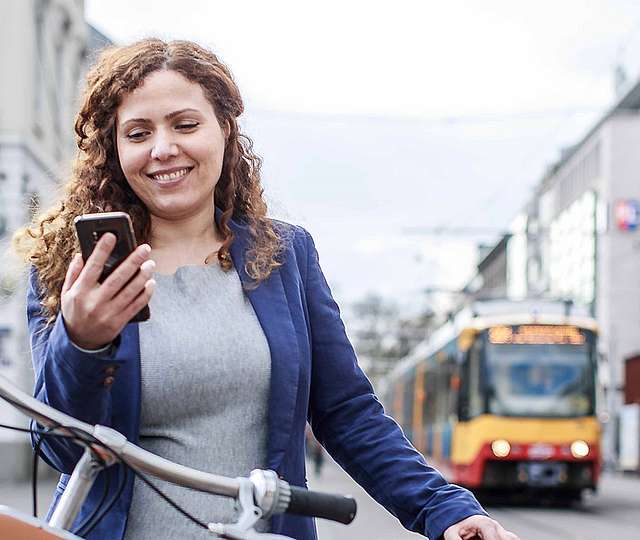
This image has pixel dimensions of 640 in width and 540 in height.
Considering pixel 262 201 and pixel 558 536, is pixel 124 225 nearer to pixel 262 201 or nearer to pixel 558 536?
pixel 262 201

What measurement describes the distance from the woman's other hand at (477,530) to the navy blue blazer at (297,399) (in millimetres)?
21

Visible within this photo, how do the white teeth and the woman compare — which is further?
the white teeth

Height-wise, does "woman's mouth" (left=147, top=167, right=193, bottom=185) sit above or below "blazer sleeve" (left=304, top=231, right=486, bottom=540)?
above

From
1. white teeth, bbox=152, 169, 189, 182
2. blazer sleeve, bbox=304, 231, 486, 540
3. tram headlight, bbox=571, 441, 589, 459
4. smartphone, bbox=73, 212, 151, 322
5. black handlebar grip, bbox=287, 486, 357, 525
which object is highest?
tram headlight, bbox=571, 441, 589, 459

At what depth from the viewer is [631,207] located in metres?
63.2

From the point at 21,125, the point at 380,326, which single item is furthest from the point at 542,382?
the point at 380,326

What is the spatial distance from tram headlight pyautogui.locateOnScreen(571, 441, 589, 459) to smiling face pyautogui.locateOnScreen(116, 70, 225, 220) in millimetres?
18304

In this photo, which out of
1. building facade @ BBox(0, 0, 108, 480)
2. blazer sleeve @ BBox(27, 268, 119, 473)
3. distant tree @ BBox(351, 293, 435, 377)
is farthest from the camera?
distant tree @ BBox(351, 293, 435, 377)

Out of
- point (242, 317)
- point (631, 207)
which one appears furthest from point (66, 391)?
point (631, 207)

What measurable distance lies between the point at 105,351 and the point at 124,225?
→ 0.28 meters

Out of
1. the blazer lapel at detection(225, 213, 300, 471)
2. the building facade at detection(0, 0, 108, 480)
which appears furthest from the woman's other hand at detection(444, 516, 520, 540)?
the building facade at detection(0, 0, 108, 480)

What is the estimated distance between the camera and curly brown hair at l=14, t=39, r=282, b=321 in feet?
8.24

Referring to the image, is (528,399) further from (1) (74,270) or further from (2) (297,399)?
(1) (74,270)

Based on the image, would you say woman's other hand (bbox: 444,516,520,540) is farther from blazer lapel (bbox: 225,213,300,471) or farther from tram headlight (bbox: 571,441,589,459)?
tram headlight (bbox: 571,441,589,459)
